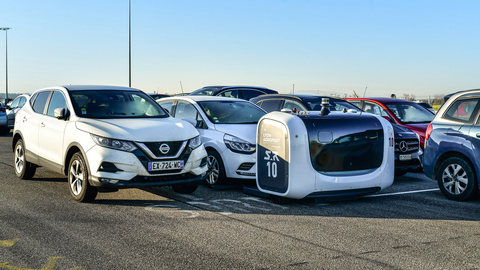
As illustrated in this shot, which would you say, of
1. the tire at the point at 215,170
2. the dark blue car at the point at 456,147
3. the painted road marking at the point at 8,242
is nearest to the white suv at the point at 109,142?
the tire at the point at 215,170

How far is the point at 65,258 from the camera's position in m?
4.57

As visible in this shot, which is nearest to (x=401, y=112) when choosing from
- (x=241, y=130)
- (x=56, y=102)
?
(x=241, y=130)

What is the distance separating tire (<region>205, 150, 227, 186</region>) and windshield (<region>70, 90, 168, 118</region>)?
1.11m

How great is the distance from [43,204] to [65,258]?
270 centimetres

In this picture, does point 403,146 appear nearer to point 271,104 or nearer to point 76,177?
point 271,104

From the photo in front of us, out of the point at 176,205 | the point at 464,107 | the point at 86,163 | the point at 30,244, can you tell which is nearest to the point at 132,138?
the point at 86,163

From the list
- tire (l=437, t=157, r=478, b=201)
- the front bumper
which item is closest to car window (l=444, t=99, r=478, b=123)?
tire (l=437, t=157, r=478, b=201)

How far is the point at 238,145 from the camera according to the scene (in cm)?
816

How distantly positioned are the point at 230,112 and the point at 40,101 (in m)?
3.51

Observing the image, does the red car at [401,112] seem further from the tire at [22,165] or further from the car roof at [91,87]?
the tire at [22,165]

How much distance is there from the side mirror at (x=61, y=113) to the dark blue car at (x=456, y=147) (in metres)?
6.00

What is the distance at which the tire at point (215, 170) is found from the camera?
326 inches

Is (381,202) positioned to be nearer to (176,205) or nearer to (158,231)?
(176,205)

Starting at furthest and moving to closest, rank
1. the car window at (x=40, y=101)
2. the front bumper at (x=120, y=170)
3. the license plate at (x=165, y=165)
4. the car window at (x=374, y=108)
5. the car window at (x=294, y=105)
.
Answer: the car window at (x=374, y=108), the car window at (x=294, y=105), the car window at (x=40, y=101), the license plate at (x=165, y=165), the front bumper at (x=120, y=170)
